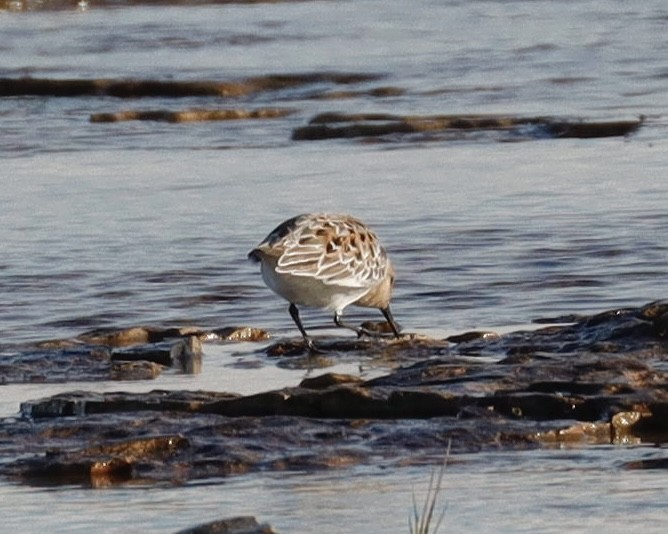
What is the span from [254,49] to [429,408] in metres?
20.2

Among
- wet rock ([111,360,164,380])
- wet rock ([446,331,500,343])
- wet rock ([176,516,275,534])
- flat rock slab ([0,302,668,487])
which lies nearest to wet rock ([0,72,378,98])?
wet rock ([446,331,500,343])

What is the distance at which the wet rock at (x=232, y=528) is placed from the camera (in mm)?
4781

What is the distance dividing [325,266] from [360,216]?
3.87m

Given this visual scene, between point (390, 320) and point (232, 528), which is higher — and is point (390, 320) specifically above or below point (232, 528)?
below

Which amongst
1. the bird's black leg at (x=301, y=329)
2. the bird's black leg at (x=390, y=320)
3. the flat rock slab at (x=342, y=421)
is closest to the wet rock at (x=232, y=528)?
the flat rock slab at (x=342, y=421)

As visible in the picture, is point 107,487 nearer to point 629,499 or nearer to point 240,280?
point 629,499

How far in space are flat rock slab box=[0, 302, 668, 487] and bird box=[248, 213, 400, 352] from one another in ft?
5.05

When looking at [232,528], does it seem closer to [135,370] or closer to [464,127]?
[135,370]

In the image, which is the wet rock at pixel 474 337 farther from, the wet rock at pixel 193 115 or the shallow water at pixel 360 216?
the wet rock at pixel 193 115

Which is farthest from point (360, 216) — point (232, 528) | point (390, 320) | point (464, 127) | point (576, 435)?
point (232, 528)

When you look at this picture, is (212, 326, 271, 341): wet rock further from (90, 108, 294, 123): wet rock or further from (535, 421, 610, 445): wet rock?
(90, 108, 294, 123): wet rock

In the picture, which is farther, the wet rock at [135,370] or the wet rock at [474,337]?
the wet rock at [474,337]

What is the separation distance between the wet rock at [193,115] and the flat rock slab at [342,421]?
11.9 m

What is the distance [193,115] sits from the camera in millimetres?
19359
